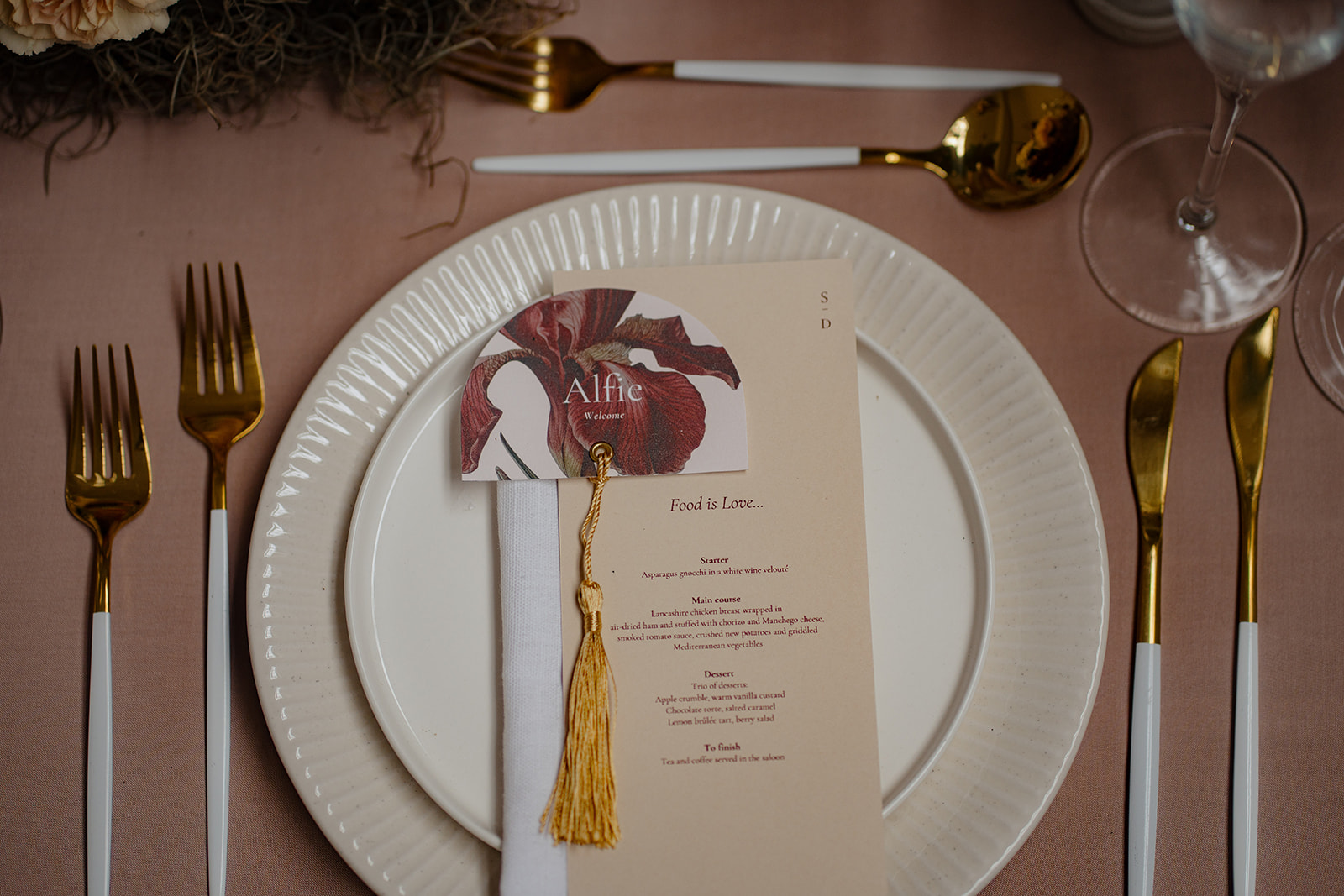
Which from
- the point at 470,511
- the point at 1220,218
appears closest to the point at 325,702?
the point at 470,511

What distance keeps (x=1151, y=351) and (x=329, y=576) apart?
Answer: 0.62m

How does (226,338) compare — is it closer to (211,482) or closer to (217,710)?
(211,482)

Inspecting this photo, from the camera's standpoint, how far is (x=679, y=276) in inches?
23.1

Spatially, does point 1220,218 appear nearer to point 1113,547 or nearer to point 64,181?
point 1113,547

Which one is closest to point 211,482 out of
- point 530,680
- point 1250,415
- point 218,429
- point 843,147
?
point 218,429

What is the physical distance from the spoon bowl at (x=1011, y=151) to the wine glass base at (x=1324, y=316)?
192mm

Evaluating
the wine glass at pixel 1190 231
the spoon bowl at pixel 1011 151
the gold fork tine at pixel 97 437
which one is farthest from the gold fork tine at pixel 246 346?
the wine glass at pixel 1190 231

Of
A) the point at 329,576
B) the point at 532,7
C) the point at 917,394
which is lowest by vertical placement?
the point at 329,576

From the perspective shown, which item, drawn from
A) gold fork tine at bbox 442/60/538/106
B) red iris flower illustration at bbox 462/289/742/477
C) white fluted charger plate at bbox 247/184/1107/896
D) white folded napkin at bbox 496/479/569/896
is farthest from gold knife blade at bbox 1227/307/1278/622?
gold fork tine at bbox 442/60/538/106

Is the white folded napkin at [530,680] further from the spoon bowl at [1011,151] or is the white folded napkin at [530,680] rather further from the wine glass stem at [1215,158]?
the wine glass stem at [1215,158]

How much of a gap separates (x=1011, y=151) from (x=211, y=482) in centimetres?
66

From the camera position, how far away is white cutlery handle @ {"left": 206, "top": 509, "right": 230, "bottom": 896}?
57cm

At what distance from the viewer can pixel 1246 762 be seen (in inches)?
22.3

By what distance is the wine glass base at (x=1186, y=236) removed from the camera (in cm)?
64
